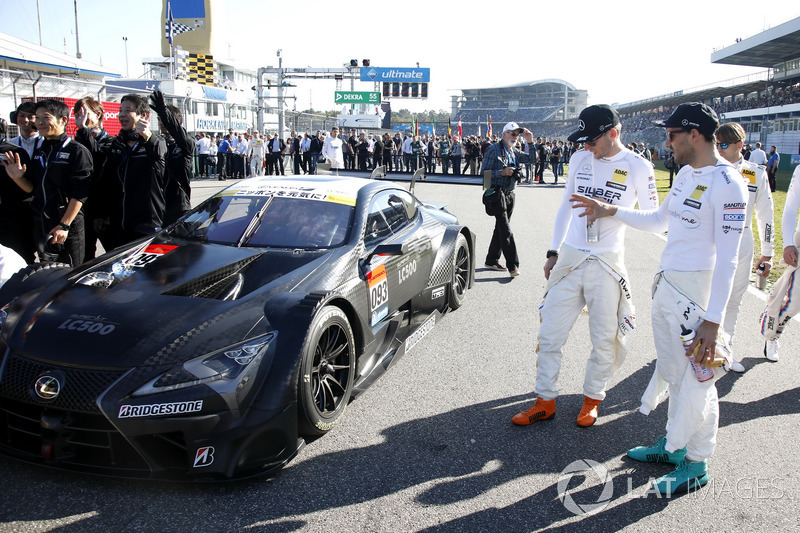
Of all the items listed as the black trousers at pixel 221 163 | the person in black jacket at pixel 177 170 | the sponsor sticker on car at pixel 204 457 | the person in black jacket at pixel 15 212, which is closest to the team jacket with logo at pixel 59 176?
the person in black jacket at pixel 15 212

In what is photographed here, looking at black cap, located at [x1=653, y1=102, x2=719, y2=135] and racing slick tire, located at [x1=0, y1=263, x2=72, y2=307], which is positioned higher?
black cap, located at [x1=653, y1=102, x2=719, y2=135]

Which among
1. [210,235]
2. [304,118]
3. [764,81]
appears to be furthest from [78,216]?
[764,81]

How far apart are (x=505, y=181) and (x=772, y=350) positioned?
11.8 ft

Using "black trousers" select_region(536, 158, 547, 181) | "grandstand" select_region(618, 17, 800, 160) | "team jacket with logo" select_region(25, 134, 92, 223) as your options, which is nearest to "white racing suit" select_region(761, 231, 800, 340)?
"team jacket with logo" select_region(25, 134, 92, 223)

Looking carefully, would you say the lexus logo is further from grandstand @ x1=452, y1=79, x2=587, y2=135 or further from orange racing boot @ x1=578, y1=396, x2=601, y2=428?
grandstand @ x1=452, y1=79, x2=587, y2=135

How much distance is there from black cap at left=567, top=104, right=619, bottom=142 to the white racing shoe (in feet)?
8.05

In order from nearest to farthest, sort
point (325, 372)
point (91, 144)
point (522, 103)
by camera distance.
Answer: point (325, 372) < point (91, 144) < point (522, 103)

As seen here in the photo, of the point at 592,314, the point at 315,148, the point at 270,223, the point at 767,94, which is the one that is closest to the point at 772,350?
the point at 592,314

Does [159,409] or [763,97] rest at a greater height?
[763,97]

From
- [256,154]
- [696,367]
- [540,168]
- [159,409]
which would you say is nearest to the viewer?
[159,409]

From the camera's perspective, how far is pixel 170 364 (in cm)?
255

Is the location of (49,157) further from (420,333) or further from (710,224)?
(710,224)

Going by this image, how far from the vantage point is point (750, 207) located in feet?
13.3

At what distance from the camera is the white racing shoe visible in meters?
4.41
